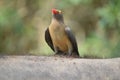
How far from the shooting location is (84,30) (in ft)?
22.3

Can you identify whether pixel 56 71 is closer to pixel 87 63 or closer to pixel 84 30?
pixel 87 63

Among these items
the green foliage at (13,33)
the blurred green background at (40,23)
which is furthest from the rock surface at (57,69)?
the green foliage at (13,33)

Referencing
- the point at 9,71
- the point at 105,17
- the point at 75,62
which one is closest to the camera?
the point at 9,71

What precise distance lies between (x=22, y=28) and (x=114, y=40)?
108cm

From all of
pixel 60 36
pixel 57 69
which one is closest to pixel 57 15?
pixel 60 36

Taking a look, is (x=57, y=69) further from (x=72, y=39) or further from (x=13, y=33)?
(x=13, y=33)

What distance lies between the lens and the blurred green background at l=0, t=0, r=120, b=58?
→ 21.0 feet

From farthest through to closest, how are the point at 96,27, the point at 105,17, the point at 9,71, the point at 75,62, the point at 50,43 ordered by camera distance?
the point at 96,27 → the point at 105,17 → the point at 50,43 → the point at 75,62 → the point at 9,71

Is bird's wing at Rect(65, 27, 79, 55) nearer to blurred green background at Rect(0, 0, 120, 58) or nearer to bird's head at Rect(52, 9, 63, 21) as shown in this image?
bird's head at Rect(52, 9, 63, 21)

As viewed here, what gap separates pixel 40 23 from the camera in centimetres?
681

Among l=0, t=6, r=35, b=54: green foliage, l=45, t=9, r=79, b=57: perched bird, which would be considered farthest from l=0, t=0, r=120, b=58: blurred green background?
l=45, t=9, r=79, b=57: perched bird

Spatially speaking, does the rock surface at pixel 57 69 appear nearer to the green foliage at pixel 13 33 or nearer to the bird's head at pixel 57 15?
the bird's head at pixel 57 15

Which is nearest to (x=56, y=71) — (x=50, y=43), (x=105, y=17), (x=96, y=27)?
(x=50, y=43)

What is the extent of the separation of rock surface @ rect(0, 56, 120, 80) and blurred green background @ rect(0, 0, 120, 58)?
2634 millimetres
